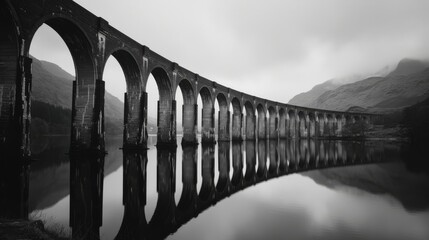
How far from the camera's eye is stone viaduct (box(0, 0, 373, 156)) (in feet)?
28.5

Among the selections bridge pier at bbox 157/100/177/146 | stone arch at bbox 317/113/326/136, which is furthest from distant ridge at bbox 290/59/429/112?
bridge pier at bbox 157/100/177/146

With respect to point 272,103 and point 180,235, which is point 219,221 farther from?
point 272,103

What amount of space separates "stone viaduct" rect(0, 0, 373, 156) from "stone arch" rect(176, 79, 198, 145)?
0.10m

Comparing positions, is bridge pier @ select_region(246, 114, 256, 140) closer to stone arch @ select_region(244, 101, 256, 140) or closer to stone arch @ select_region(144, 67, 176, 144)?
stone arch @ select_region(244, 101, 256, 140)

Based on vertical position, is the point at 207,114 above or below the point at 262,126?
above

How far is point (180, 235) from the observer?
3273 millimetres

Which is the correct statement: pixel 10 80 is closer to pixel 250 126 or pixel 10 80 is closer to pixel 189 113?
pixel 189 113

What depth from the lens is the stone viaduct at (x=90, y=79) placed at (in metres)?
8.70

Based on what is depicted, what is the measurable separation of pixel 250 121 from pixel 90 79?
100ft

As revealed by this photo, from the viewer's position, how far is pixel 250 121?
40656 mm

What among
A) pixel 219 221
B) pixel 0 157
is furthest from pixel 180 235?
pixel 0 157

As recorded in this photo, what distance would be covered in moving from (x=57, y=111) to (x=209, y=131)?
138 ft

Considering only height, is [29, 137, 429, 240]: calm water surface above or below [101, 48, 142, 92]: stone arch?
below

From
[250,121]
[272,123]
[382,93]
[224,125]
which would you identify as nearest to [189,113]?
[224,125]
